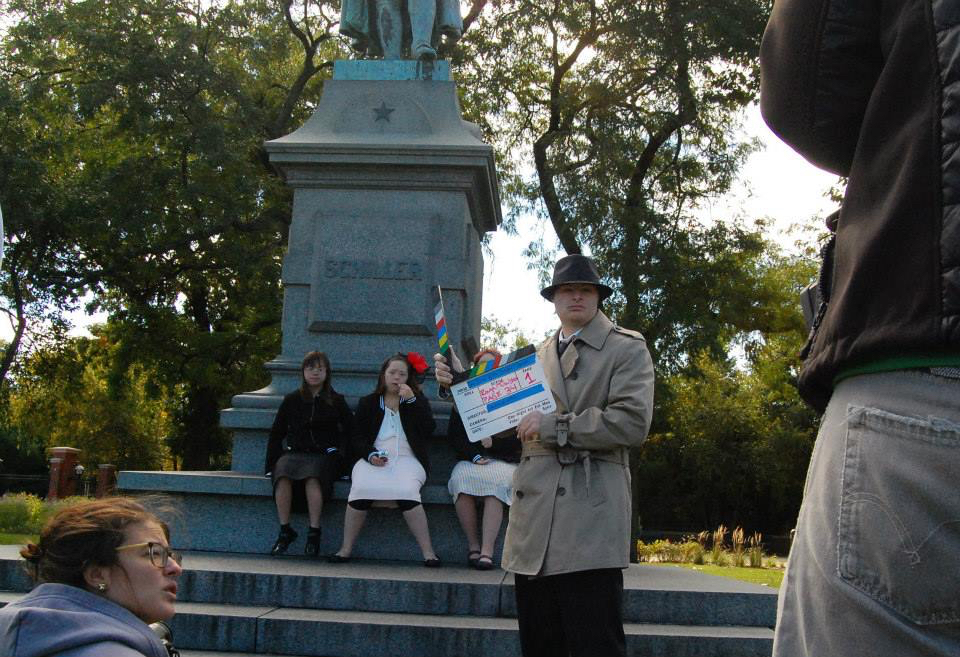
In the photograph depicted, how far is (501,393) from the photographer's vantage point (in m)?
4.95

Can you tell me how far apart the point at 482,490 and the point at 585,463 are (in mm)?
2928

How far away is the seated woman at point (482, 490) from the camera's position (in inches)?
283

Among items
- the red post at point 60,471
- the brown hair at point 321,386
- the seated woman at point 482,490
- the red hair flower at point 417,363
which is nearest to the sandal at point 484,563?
the seated woman at point 482,490

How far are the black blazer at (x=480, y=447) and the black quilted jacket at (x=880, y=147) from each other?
18.4 feet

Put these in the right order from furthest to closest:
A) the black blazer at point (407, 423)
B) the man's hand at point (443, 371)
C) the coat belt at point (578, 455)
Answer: the black blazer at point (407, 423) → the man's hand at point (443, 371) → the coat belt at point (578, 455)

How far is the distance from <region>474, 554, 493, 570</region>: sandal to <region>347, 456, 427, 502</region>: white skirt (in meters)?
0.56

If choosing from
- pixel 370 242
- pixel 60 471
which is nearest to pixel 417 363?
pixel 370 242

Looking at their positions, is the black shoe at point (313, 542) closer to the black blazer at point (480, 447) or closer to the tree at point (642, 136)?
the black blazer at point (480, 447)

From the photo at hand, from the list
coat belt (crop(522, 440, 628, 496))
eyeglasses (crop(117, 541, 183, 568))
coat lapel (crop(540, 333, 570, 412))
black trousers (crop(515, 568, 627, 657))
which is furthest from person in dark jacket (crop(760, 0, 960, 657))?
coat lapel (crop(540, 333, 570, 412))

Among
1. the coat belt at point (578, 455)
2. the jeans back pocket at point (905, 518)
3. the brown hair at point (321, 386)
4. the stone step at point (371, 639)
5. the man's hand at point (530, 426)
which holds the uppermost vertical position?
the brown hair at point (321, 386)

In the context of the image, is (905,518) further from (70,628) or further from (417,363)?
(417,363)

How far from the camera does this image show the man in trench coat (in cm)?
413

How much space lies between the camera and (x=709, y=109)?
22203mm

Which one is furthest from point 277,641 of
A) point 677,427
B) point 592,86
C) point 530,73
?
point 677,427
